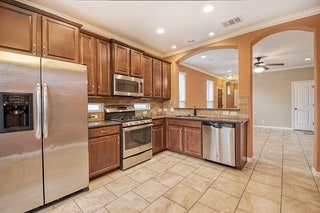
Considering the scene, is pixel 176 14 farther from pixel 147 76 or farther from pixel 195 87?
pixel 195 87

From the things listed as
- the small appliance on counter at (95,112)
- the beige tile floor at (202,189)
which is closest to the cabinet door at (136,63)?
the small appliance on counter at (95,112)

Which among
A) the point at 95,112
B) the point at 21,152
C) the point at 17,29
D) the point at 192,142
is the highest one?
the point at 17,29

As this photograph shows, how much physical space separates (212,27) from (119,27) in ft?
6.21

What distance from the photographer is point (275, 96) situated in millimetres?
7324

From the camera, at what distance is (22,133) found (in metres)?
1.76

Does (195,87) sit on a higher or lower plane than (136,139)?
higher

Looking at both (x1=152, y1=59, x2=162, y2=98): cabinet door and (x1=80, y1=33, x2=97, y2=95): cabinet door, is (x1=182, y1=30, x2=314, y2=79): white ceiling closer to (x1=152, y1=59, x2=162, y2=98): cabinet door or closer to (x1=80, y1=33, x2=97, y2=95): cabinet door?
(x1=152, y1=59, x2=162, y2=98): cabinet door

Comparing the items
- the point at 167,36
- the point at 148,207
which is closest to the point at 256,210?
the point at 148,207

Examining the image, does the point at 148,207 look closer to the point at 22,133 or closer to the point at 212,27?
the point at 22,133

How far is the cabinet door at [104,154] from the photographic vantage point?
256cm

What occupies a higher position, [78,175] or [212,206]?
[78,175]

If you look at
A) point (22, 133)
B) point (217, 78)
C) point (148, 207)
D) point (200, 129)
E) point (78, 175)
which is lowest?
point (148, 207)

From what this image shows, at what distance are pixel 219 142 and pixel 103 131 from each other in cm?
223

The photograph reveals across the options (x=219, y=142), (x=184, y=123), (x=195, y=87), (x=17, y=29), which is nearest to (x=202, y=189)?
(x=219, y=142)
